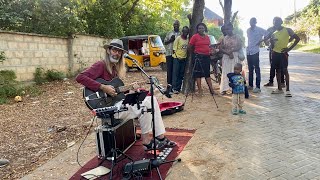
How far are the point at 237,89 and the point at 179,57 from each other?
2.76 meters

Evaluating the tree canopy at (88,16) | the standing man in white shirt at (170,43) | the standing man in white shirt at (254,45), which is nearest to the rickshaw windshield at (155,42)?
the tree canopy at (88,16)

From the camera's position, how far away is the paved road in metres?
3.65

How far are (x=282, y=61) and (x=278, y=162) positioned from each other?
14.8 feet

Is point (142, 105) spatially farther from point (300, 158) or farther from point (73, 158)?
point (300, 158)

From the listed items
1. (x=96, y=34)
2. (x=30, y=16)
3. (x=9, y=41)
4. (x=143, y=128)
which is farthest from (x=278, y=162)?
(x=96, y=34)

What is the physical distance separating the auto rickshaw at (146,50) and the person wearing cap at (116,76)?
35.2 ft

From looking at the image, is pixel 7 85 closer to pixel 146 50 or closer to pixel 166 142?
pixel 166 142

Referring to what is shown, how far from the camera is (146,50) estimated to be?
16031mm

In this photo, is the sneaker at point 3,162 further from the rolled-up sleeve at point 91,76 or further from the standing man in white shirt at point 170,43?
the standing man in white shirt at point 170,43

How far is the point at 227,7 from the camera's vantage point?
11.1 m

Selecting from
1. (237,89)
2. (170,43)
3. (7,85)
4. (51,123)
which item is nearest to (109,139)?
(51,123)

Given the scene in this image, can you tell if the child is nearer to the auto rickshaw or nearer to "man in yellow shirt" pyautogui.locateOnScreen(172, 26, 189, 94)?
"man in yellow shirt" pyautogui.locateOnScreen(172, 26, 189, 94)

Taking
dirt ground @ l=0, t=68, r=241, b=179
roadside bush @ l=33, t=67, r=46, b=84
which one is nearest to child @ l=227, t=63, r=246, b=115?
dirt ground @ l=0, t=68, r=241, b=179

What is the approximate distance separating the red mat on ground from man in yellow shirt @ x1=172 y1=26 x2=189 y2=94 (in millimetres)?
3458
